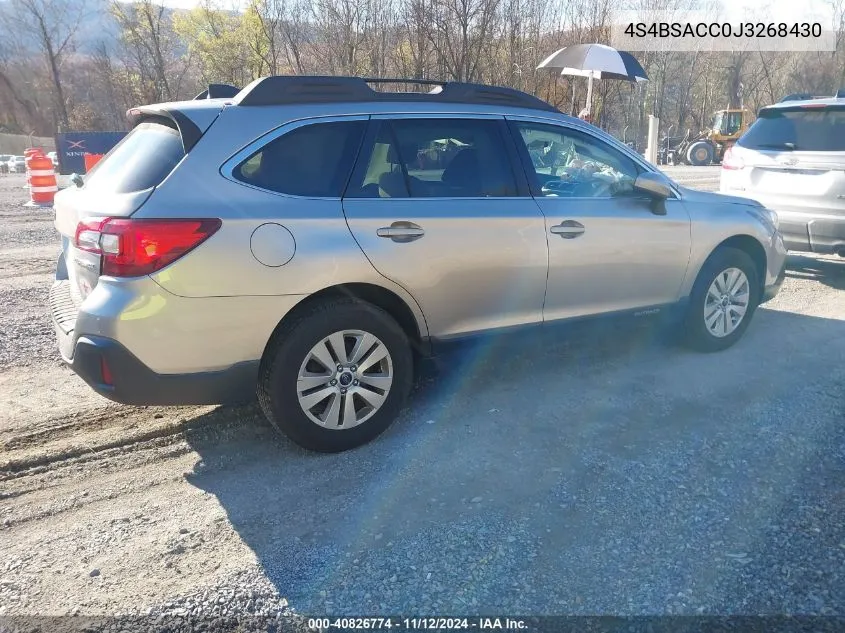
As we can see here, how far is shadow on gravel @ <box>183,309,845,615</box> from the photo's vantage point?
2477 mm

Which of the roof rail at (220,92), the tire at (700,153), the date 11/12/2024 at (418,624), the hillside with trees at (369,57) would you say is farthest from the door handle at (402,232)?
the tire at (700,153)

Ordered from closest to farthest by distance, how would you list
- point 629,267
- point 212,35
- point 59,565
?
point 59,565, point 629,267, point 212,35

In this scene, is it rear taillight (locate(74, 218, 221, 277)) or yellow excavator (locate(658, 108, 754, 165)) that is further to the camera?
yellow excavator (locate(658, 108, 754, 165))

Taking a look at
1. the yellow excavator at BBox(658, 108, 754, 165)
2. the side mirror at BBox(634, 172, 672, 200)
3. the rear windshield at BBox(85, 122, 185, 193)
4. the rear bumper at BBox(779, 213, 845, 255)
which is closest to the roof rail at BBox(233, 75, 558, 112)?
the rear windshield at BBox(85, 122, 185, 193)

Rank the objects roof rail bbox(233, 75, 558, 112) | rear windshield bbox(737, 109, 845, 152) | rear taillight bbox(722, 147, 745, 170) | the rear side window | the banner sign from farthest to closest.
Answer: the banner sign → rear taillight bbox(722, 147, 745, 170) → rear windshield bbox(737, 109, 845, 152) → roof rail bbox(233, 75, 558, 112) → the rear side window

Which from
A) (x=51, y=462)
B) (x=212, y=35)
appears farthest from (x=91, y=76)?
(x=51, y=462)

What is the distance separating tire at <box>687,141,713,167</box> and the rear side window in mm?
28437

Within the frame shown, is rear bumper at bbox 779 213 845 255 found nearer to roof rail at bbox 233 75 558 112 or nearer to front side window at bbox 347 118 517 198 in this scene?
roof rail at bbox 233 75 558 112

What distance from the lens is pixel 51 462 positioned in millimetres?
3381

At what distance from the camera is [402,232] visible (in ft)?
11.3

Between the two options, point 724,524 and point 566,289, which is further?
point 566,289

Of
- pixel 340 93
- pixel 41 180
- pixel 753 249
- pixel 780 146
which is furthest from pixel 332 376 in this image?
pixel 41 180

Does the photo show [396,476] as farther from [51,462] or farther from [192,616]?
[51,462]

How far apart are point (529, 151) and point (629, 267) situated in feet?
3.39
